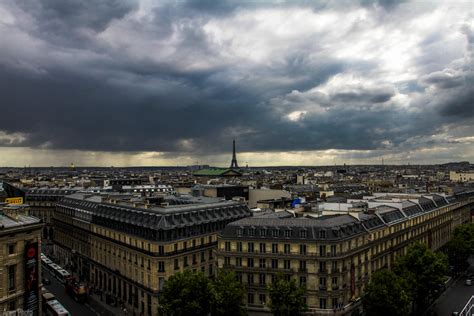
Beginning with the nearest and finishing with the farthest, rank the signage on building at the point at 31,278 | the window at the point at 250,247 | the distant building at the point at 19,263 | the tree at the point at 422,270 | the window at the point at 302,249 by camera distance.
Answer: the distant building at the point at 19,263, the signage on building at the point at 31,278, the window at the point at 302,249, the window at the point at 250,247, the tree at the point at 422,270

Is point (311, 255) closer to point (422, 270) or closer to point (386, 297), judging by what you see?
point (386, 297)

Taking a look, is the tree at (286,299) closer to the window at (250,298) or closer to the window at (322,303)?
the window at (322,303)

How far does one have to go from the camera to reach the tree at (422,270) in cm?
9544

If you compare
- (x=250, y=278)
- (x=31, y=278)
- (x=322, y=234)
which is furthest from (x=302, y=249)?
(x=31, y=278)

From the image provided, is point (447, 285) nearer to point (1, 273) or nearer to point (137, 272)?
point (137, 272)

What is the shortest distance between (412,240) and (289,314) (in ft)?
200

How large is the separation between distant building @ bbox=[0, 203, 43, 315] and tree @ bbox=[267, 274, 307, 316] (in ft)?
133

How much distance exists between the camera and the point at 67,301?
10881cm

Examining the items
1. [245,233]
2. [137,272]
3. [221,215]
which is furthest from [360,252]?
[137,272]

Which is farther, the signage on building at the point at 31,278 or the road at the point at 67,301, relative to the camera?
the road at the point at 67,301

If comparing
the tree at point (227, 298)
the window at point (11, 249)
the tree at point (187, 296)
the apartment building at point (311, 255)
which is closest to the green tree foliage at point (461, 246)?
the apartment building at point (311, 255)

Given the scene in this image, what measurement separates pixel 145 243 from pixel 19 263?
28960mm

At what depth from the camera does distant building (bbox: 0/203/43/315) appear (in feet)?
231

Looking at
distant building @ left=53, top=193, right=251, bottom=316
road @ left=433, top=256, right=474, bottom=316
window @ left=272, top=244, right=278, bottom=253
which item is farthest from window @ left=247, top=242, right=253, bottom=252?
road @ left=433, top=256, right=474, bottom=316
